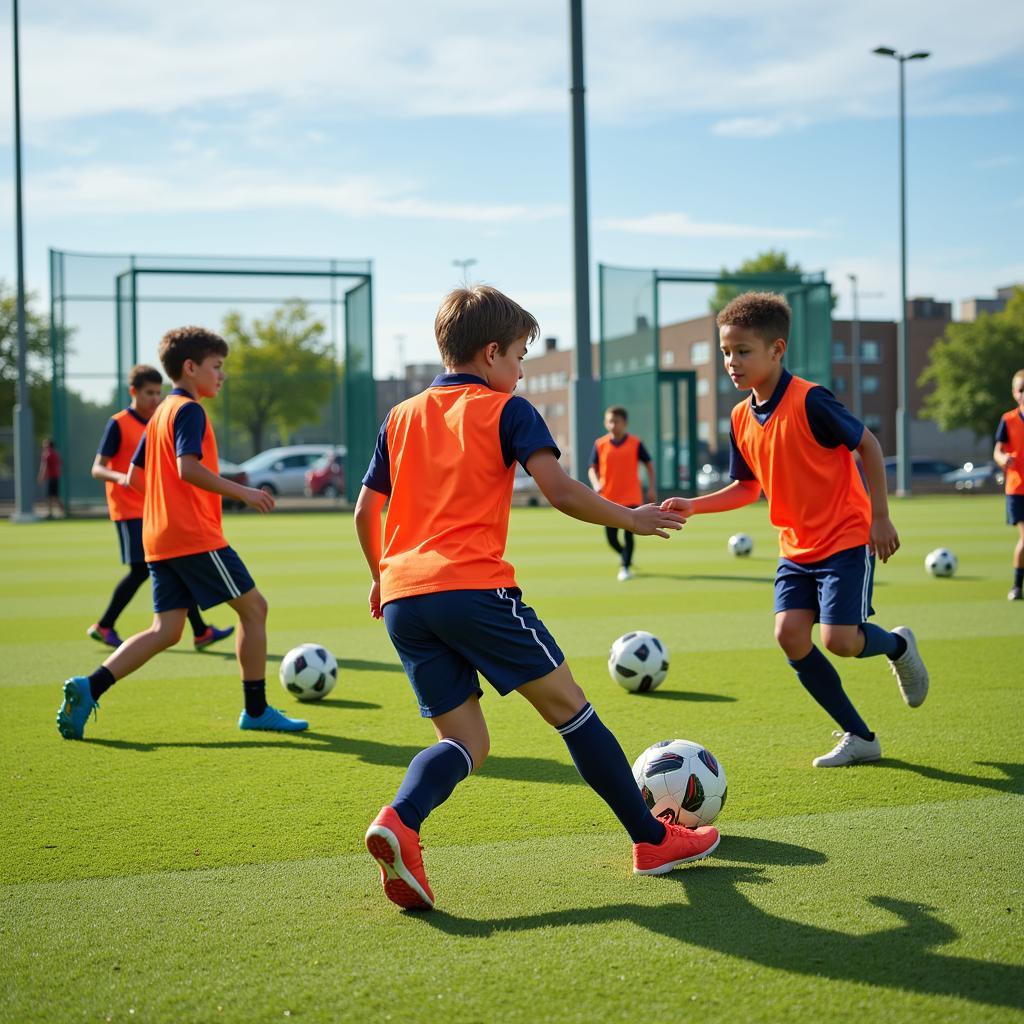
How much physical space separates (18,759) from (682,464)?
2765cm

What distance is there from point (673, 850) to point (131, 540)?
6051mm

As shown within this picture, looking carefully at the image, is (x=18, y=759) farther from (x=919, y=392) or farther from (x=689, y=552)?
(x=919, y=392)

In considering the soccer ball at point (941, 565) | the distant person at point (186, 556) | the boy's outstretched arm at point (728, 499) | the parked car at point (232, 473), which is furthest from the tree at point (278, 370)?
the boy's outstretched arm at point (728, 499)

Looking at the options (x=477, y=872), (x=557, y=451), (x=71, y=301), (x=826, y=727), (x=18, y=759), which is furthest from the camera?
(x=71, y=301)

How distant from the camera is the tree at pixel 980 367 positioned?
53.6 meters

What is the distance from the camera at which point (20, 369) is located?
26.2m

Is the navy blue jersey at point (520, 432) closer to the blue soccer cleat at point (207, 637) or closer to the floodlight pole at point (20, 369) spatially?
the blue soccer cleat at point (207, 637)

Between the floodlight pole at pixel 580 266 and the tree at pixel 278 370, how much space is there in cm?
899

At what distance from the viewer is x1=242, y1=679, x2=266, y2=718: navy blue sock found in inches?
228

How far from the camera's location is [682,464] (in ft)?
105

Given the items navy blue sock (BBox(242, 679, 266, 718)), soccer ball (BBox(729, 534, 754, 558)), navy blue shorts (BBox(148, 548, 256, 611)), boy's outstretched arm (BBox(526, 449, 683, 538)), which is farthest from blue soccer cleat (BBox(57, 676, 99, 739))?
soccer ball (BBox(729, 534, 754, 558))

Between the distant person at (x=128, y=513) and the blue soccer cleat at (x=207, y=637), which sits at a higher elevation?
the distant person at (x=128, y=513)

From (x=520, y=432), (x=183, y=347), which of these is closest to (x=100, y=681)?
(x=183, y=347)

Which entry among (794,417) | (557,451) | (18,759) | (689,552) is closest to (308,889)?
(557,451)
